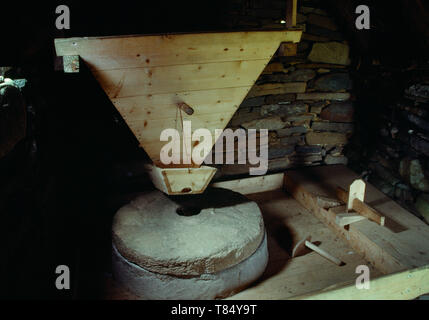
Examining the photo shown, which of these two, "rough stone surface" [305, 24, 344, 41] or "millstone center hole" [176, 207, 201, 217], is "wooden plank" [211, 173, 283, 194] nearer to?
"millstone center hole" [176, 207, 201, 217]

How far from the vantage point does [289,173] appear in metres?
4.14

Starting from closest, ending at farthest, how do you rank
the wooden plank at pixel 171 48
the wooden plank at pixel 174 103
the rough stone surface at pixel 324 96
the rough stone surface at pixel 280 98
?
the wooden plank at pixel 171 48
the wooden plank at pixel 174 103
the rough stone surface at pixel 280 98
the rough stone surface at pixel 324 96

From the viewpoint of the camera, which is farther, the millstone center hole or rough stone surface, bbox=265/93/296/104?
rough stone surface, bbox=265/93/296/104

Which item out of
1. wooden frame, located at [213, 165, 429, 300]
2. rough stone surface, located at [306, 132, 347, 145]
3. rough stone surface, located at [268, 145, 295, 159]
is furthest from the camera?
rough stone surface, located at [306, 132, 347, 145]

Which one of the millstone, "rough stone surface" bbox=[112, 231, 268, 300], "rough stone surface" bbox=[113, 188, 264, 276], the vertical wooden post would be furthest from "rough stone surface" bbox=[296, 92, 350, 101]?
"rough stone surface" bbox=[112, 231, 268, 300]

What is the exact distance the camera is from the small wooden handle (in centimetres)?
226

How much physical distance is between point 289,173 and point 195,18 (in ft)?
6.55

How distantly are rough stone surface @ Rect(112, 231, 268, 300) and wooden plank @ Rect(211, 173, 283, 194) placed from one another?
134 cm

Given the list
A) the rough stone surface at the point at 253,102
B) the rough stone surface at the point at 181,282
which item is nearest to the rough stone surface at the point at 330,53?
the rough stone surface at the point at 253,102

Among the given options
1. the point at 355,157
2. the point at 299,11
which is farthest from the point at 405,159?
the point at 299,11

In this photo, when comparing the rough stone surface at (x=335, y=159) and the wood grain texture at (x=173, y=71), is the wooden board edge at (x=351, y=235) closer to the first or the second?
the rough stone surface at (x=335, y=159)

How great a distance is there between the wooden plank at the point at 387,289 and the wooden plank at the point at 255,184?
1703mm

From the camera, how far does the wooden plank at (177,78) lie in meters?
2.15

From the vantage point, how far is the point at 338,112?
13.8 feet
